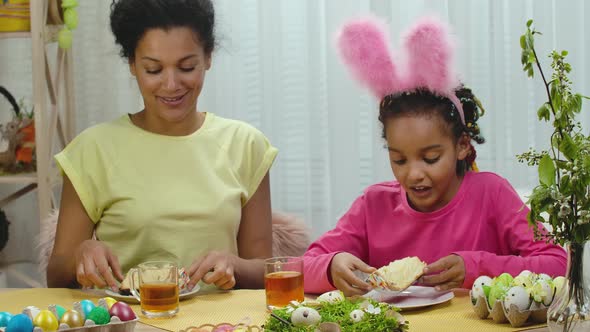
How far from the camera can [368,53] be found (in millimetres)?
1628

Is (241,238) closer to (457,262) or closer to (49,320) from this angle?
(457,262)

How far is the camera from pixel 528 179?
308 cm

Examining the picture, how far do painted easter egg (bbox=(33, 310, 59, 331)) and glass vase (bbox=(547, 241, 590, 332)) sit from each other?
697 mm

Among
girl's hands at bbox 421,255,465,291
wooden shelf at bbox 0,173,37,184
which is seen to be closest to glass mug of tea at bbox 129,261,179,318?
girl's hands at bbox 421,255,465,291

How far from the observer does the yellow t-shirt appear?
5.99ft

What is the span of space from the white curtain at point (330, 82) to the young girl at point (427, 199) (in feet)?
4.07

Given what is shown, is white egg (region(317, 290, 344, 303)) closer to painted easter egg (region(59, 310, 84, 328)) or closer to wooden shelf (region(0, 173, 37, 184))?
painted easter egg (region(59, 310, 84, 328))

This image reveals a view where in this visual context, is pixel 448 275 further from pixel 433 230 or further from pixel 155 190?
pixel 155 190

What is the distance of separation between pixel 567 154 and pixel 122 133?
117cm

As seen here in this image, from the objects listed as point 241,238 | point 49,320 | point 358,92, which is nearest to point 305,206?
point 358,92

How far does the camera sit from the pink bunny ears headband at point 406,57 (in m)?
1.56

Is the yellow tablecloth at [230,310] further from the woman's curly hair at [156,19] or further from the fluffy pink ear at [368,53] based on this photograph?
the woman's curly hair at [156,19]

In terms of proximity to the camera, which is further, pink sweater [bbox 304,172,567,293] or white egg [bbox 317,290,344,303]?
pink sweater [bbox 304,172,567,293]

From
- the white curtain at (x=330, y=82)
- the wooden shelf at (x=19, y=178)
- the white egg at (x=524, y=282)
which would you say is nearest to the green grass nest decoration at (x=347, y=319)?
the white egg at (x=524, y=282)
